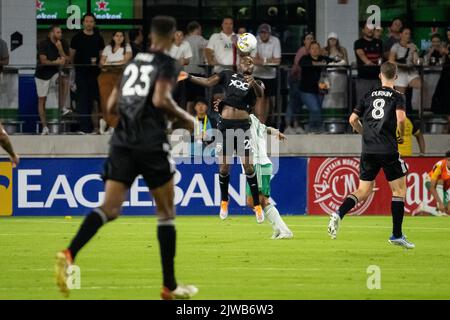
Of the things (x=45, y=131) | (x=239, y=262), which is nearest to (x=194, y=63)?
(x=45, y=131)

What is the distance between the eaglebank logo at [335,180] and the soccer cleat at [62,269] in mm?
15093

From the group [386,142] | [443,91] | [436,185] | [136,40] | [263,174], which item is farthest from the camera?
[443,91]

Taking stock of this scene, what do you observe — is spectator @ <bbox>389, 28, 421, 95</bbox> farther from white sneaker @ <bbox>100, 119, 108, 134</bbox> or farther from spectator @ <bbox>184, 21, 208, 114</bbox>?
white sneaker @ <bbox>100, 119, 108, 134</bbox>

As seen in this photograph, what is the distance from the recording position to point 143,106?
36.9 feet

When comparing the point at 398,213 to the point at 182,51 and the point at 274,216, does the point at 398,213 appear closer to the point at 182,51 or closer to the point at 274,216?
the point at 274,216

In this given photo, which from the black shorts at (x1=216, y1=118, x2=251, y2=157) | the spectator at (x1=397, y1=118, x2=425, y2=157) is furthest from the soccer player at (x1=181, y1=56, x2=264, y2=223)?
the spectator at (x1=397, y1=118, x2=425, y2=157)

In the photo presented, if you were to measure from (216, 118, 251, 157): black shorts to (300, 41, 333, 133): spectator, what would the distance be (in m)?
5.22

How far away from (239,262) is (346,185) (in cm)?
1104

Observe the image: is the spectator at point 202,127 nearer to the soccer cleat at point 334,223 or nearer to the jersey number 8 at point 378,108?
the soccer cleat at point 334,223

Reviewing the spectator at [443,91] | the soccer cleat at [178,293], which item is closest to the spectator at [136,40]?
the spectator at [443,91]

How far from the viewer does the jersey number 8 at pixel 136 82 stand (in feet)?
36.9

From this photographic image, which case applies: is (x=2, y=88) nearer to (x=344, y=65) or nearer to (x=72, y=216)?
(x=72, y=216)

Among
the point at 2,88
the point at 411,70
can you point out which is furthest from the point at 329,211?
the point at 2,88

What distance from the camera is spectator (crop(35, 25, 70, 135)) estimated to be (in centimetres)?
2559
